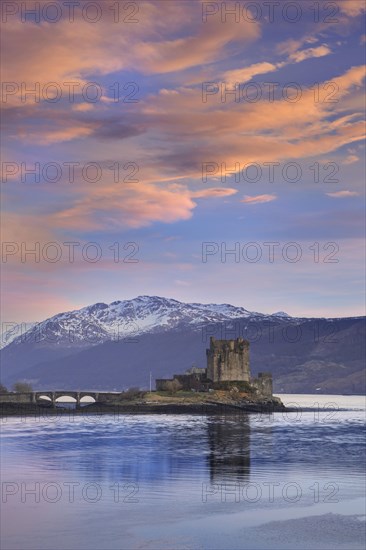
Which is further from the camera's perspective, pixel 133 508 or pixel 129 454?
pixel 129 454

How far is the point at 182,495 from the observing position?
56656mm

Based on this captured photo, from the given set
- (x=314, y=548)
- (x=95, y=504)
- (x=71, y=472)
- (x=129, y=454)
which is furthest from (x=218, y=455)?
(x=314, y=548)

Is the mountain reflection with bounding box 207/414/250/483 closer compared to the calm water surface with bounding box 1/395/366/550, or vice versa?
the calm water surface with bounding box 1/395/366/550

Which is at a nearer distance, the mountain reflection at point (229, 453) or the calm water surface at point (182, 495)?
the calm water surface at point (182, 495)

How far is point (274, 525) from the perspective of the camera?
1801 inches

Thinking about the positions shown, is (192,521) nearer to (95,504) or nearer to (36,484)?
(95,504)

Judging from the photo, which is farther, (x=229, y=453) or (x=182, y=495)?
(x=229, y=453)

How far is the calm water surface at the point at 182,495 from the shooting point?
138ft

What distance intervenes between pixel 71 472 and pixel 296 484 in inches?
763

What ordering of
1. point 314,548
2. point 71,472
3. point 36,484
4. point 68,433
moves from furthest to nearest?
point 68,433
point 71,472
point 36,484
point 314,548

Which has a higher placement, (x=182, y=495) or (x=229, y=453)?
(x=182, y=495)

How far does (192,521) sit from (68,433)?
3287 inches

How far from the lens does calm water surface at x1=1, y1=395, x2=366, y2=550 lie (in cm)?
4206

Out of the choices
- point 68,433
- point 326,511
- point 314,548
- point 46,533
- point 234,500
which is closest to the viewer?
point 314,548
